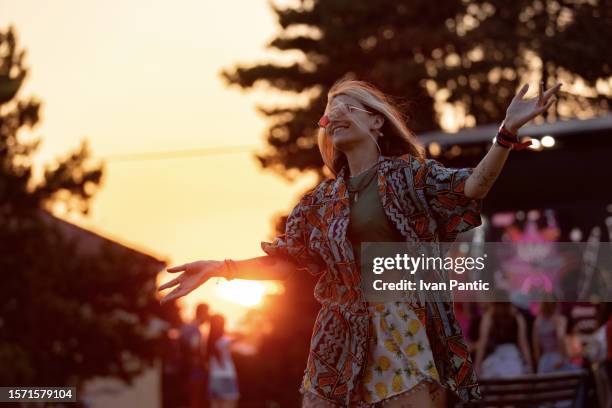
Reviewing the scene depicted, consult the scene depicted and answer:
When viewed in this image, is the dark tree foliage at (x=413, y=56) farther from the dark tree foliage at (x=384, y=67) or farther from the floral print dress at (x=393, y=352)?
the floral print dress at (x=393, y=352)

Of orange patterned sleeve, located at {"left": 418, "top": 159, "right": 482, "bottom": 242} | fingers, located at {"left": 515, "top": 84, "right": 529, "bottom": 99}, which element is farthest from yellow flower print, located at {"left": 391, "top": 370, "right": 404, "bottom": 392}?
fingers, located at {"left": 515, "top": 84, "right": 529, "bottom": 99}

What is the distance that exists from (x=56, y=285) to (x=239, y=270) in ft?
115

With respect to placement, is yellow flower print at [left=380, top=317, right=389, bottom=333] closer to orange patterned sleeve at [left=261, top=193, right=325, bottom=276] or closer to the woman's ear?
orange patterned sleeve at [left=261, top=193, right=325, bottom=276]

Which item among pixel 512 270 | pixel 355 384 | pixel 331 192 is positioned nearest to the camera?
pixel 355 384

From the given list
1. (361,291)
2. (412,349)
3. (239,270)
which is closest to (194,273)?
(239,270)

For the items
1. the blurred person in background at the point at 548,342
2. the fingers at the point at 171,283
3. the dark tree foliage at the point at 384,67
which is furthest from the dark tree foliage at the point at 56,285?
the fingers at the point at 171,283

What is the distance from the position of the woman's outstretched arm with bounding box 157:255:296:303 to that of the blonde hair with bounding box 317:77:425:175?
1.35ft

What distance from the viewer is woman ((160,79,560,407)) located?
15.4ft

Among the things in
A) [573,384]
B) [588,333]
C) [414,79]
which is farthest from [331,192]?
[414,79]

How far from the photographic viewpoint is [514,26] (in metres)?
31.0

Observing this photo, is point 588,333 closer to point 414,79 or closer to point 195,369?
point 195,369

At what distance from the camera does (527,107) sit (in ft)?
14.8

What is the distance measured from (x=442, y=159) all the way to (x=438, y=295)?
527 inches

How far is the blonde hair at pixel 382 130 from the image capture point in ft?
16.5
